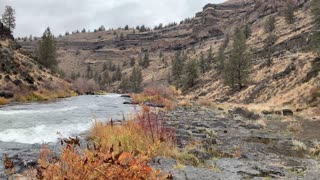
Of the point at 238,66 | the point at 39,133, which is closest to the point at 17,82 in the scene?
the point at 39,133

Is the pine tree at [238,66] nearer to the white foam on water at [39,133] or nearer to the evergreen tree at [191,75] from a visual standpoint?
the evergreen tree at [191,75]

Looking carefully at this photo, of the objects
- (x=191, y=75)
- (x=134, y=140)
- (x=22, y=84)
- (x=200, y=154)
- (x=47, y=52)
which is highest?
(x=47, y=52)

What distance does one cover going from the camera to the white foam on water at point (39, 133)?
44.8ft

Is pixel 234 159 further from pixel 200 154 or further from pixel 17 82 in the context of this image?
pixel 17 82

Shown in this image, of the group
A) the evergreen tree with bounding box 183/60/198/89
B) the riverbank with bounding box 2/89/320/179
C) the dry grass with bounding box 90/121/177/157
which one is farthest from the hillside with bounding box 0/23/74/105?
the evergreen tree with bounding box 183/60/198/89

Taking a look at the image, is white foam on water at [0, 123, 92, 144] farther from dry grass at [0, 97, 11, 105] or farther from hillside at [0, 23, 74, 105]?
hillside at [0, 23, 74, 105]

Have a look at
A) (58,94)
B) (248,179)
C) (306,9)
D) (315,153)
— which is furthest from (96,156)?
(306,9)

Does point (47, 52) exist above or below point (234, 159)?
above

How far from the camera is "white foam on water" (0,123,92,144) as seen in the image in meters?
13.7

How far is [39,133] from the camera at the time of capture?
1513cm

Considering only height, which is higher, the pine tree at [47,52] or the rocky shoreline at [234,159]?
the pine tree at [47,52]

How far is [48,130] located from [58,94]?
1381 inches

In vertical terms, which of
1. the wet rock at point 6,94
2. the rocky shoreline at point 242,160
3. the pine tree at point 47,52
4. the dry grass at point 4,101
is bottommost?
the rocky shoreline at point 242,160

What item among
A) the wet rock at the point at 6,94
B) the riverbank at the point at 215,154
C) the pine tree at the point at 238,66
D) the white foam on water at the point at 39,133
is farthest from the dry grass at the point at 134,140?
the pine tree at the point at 238,66
